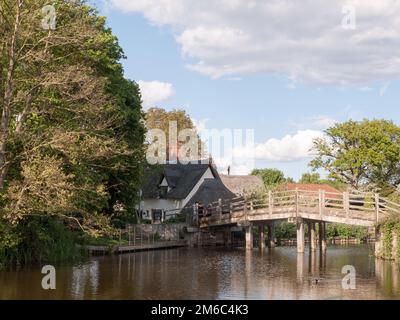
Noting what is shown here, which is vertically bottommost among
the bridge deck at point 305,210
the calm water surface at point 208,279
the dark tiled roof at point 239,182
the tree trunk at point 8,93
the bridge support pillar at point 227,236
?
the calm water surface at point 208,279

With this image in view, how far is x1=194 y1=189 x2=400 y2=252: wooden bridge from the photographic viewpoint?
104 ft

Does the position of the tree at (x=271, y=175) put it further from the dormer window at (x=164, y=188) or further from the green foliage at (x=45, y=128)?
the green foliage at (x=45, y=128)

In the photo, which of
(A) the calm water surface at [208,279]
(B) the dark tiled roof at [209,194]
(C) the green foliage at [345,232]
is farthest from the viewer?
(C) the green foliage at [345,232]

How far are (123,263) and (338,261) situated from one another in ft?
37.9

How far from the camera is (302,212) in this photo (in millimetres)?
36156

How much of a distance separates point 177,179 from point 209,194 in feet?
21.5

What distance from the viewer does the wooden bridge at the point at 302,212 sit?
31.8m

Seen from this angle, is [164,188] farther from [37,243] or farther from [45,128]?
[45,128]

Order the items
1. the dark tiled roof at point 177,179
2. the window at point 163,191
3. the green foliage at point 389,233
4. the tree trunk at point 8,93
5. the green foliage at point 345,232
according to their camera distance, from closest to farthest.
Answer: the tree trunk at point 8,93, the green foliage at point 389,233, the green foliage at point 345,232, the dark tiled roof at point 177,179, the window at point 163,191

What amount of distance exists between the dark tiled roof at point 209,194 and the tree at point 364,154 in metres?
17.7

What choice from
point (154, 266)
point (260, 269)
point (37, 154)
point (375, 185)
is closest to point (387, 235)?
Result: point (260, 269)

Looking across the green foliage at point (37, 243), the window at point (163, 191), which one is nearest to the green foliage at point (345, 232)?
the window at point (163, 191)
